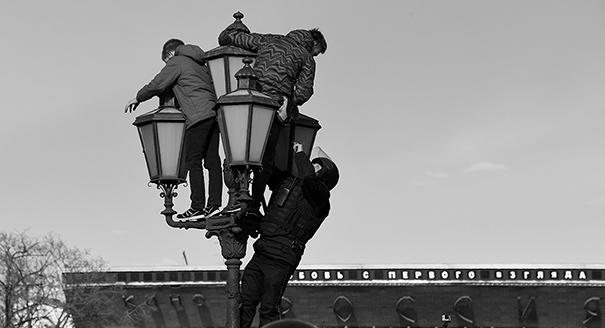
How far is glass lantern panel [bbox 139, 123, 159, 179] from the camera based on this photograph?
9258mm

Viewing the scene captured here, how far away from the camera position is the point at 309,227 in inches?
338

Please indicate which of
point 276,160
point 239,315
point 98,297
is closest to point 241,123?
point 276,160

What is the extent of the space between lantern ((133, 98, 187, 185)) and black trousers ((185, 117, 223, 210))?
0.25 ft

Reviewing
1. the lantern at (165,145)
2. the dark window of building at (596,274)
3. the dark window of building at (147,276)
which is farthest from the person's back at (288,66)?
the dark window of building at (147,276)

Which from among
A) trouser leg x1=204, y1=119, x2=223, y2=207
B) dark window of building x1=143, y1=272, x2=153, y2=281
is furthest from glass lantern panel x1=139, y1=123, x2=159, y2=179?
dark window of building x1=143, y1=272, x2=153, y2=281

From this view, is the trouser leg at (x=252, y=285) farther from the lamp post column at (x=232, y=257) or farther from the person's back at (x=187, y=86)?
the person's back at (x=187, y=86)

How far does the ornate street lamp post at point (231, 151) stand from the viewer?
839 cm

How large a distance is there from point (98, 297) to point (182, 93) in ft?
168

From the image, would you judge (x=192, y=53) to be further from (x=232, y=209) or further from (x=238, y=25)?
(x=232, y=209)

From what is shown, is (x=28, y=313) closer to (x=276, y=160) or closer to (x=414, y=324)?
(x=414, y=324)

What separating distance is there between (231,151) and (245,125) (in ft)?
0.68

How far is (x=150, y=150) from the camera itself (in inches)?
366

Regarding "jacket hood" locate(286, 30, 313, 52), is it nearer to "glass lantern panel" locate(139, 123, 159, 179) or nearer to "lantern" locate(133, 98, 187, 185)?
"lantern" locate(133, 98, 187, 185)

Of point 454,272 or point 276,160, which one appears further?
point 454,272
